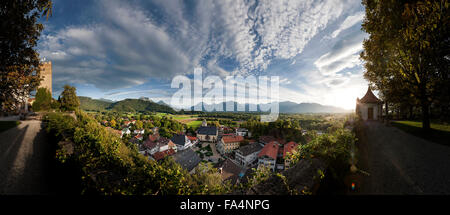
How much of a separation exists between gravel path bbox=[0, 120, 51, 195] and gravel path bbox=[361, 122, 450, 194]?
9549mm

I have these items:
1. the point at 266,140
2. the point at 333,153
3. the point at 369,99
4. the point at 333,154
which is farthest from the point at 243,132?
the point at 333,154

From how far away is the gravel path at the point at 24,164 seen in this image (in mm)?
4082

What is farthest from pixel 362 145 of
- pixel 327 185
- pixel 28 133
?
pixel 28 133

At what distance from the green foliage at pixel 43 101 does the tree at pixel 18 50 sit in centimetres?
1498

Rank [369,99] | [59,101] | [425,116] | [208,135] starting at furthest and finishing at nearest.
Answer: [208,135]
[59,101]
[369,99]
[425,116]

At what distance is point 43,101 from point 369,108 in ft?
112

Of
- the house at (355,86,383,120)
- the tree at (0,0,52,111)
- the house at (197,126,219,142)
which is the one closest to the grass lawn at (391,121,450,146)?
the house at (355,86,383,120)

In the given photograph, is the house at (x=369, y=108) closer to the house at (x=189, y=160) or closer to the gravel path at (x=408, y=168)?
the gravel path at (x=408, y=168)

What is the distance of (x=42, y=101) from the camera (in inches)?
592

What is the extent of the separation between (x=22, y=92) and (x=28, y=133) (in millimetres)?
6079

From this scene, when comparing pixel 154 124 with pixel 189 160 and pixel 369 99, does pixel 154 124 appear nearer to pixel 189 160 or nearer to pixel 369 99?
pixel 189 160

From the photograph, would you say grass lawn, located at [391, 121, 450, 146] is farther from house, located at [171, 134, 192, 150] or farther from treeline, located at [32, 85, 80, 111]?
house, located at [171, 134, 192, 150]
